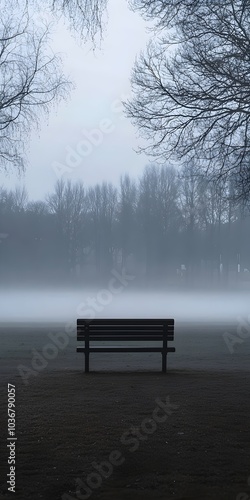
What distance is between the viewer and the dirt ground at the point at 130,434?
495 cm

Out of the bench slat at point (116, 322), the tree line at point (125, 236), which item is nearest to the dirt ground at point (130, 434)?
the bench slat at point (116, 322)

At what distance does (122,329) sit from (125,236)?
68.0 metres

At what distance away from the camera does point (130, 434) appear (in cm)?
632

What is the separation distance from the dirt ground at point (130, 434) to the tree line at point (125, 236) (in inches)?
2398

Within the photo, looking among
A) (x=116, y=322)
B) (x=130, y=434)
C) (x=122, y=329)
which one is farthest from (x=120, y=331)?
(x=130, y=434)

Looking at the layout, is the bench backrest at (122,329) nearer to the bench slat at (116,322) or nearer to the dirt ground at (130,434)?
the bench slat at (116,322)

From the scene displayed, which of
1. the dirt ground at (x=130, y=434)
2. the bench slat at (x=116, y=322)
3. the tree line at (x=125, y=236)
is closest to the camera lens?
the dirt ground at (x=130, y=434)

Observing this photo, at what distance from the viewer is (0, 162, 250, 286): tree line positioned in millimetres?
73688

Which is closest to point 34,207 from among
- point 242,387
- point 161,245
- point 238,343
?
point 161,245

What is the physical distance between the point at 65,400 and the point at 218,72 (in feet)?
22.0

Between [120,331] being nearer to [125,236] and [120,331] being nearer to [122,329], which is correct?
[122,329]

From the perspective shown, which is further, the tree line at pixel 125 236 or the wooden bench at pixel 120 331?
the tree line at pixel 125 236

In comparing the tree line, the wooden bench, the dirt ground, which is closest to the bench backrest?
the wooden bench

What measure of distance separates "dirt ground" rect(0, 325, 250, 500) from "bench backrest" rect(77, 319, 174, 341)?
1.86ft
